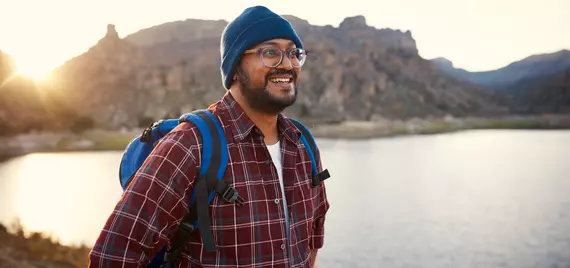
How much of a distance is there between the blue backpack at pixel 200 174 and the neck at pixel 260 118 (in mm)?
178

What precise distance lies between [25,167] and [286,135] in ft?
128

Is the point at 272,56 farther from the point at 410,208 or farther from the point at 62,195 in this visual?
the point at 62,195

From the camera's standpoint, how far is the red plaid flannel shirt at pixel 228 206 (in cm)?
147

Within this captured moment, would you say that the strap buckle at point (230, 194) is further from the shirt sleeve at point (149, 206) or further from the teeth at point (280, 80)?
the teeth at point (280, 80)

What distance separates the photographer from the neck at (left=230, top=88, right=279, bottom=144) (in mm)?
1803

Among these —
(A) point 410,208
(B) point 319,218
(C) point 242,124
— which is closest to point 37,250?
(B) point 319,218

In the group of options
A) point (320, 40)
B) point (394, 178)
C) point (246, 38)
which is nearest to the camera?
point (246, 38)

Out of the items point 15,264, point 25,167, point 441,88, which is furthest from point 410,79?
point 15,264

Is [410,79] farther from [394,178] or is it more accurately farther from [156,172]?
[156,172]

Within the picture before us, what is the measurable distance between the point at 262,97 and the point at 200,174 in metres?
0.38

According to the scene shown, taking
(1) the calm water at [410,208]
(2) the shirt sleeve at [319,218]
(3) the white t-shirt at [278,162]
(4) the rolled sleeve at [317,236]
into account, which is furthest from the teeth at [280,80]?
(1) the calm water at [410,208]

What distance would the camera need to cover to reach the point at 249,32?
174 cm

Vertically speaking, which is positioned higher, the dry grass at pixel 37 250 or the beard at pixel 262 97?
the beard at pixel 262 97

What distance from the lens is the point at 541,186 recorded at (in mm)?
26359
